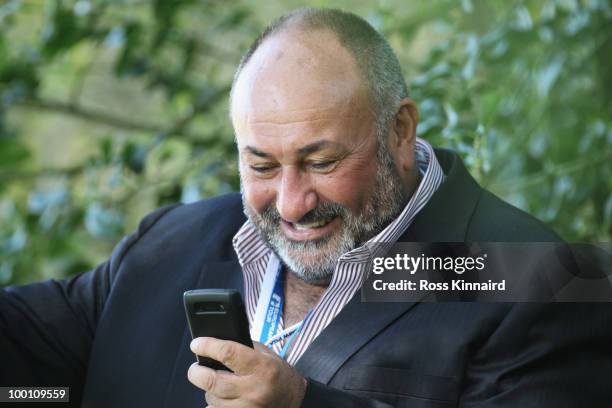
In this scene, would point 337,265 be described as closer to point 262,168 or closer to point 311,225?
point 311,225

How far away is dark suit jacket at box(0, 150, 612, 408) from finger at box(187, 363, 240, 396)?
15cm

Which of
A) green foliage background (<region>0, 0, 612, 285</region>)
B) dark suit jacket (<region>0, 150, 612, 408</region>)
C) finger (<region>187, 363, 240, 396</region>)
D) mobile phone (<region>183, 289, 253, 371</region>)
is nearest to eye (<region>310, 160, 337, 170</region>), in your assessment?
dark suit jacket (<region>0, 150, 612, 408</region>)

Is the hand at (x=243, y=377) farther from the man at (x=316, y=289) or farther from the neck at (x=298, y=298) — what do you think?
the neck at (x=298, y=298)

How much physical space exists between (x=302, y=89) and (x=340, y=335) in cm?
48

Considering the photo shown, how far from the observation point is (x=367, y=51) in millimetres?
1937

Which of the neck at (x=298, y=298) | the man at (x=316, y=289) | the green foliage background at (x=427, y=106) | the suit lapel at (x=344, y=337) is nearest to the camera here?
the man at (x=316, y=289)

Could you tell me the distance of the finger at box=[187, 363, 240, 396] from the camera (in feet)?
5.01

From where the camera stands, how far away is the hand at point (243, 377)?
152 cm

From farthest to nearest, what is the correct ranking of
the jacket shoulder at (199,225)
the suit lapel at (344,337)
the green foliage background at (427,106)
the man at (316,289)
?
the green foliage background at (427,106), the jacket shoulder at (199,225), the suit lapel at (344,337), the man at (316,289)

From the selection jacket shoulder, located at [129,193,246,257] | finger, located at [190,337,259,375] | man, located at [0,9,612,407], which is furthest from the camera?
jacket shoulder, located at [129,193,246,257]

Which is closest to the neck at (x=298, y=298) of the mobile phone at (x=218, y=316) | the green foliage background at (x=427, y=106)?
the mobile phone at (x=218, y=316)

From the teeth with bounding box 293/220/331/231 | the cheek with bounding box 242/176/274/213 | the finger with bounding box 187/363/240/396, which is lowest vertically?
the finger with bounding box 187/363/240/396

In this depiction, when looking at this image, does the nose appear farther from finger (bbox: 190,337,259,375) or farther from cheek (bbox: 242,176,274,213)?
finger (bbox: 190,337,259,375)

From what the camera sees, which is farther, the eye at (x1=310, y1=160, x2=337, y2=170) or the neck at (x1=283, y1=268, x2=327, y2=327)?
the neck at (x1=283, y1=268, x2=327, y2=327)
